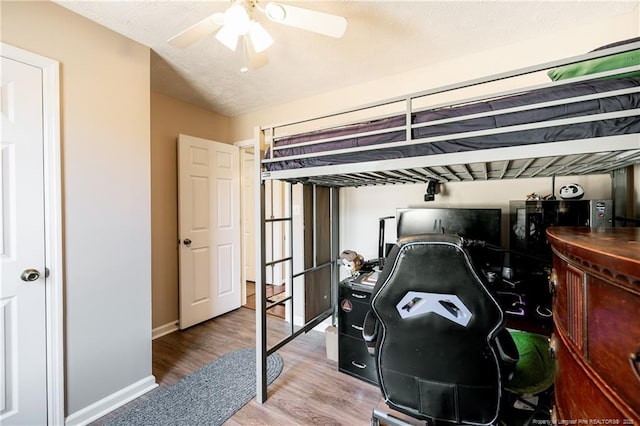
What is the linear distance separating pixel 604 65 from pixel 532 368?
1.47 metres

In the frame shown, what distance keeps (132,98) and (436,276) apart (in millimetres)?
2302

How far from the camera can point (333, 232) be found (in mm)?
2785

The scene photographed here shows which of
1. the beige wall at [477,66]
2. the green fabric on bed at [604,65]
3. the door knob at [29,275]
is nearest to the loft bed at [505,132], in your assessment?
the green fabric on bed at [604,65]

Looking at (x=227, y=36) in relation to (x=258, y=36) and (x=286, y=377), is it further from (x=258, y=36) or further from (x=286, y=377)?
(x=286, y=377)

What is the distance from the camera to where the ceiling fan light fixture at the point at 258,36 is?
4.69ft

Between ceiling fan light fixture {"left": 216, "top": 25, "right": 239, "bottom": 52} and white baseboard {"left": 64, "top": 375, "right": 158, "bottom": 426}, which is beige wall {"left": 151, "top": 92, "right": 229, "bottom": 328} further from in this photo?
ceiling fan light fixture {"left": 216, "top": 25, "right": 239, "bottom": 52}

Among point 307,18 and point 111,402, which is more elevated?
point 307,18

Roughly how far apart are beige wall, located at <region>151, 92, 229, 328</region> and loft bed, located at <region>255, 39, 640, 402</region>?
5.27 feet

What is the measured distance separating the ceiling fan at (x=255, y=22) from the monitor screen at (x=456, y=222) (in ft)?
4.68

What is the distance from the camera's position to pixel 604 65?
3.18 ft

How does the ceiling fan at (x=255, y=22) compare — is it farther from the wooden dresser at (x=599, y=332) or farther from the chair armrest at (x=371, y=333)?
the chair armrest at (x=371, y=333)

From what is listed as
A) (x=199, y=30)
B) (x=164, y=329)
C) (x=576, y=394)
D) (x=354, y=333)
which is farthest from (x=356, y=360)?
(x=199, y=30)

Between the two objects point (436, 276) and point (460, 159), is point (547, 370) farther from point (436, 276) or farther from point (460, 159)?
point (460, 159)

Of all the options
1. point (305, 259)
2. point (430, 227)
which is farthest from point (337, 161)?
point (305, 259)
